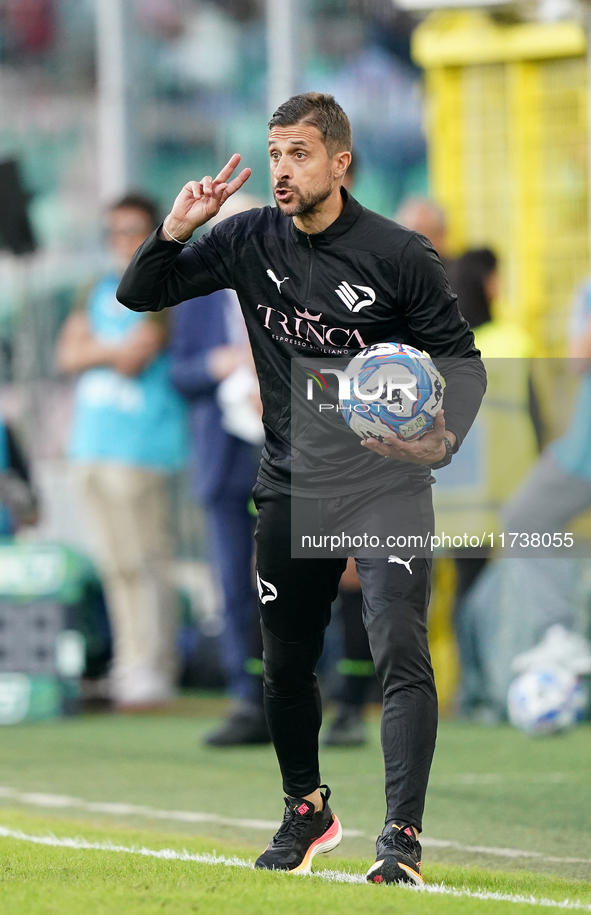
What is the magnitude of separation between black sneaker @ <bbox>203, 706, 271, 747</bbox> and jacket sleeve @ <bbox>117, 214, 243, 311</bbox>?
4.12 m

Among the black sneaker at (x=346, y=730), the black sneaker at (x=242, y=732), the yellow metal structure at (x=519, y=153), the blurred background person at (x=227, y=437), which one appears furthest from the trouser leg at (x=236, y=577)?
the yellow metal structure at (x=519, y=153)

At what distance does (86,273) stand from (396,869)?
29.3 ft

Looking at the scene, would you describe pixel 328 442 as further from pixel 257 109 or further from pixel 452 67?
pixel 257 109

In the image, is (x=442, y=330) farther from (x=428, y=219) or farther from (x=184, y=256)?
(x=428, y=219)

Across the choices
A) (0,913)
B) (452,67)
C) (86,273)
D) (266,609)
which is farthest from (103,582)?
(0,913)

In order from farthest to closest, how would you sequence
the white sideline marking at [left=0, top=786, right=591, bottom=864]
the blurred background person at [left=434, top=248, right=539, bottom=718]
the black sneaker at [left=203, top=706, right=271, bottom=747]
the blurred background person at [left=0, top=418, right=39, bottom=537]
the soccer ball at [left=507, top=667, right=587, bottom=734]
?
the blurred background person at [left=0, top=418, right=39, bottom=537] < the blurred background person at [left=434, top=248, right=539, bottom=718] < the soccer ball at [left=507, top=667, right=587, bottom=734] < the black sneaker at [left=203, top=706, right=271, bottom=747] < the white sideline marking at [left=0, top=786, right=591, bottom=864]

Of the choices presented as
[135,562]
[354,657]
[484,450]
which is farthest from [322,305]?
[135,562]

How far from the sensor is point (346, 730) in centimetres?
866

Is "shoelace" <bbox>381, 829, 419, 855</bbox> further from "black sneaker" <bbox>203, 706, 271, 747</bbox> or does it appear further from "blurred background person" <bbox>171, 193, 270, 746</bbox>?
"blurred background person" <bbox>171, 193, 270, 746</bbox>

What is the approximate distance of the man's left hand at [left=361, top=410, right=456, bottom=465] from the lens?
182 inches

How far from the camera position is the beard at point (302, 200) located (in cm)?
473

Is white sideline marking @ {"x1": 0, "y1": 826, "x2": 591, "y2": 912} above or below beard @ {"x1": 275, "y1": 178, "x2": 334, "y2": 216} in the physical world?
below

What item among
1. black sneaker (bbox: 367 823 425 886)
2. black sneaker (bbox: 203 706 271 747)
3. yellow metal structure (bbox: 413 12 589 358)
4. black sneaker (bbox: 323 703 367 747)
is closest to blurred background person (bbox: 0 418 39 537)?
black sneaker (bbox: 203 706 271 747)

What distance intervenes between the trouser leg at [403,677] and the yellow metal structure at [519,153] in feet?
22.6
